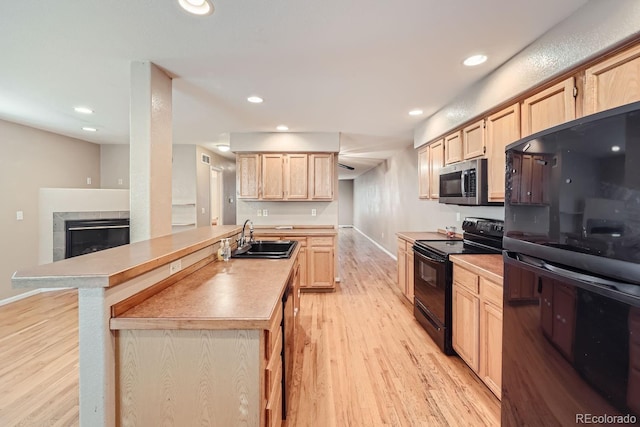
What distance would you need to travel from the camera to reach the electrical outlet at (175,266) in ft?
5.21

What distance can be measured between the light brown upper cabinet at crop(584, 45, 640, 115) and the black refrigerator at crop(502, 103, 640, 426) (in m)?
0.65

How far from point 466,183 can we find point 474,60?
1.04 meters

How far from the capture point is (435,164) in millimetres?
3518

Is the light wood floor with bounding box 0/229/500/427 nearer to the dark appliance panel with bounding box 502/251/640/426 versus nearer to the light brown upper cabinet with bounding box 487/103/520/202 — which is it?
the dark appliance panel with bounding box 502/251/640/426

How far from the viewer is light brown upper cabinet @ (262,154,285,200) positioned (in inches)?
177

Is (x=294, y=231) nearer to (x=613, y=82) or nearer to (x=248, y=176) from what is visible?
(x=248, y=176)

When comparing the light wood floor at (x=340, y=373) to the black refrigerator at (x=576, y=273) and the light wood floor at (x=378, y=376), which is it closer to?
the light wood floor at (x=378, y=376)

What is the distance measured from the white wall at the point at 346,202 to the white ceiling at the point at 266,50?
10172mm

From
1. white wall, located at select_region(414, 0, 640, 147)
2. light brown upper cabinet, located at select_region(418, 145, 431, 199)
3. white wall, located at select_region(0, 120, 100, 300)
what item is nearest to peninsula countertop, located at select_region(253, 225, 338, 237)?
light brown upper cabinet, located at select_region(418, 145, 431, 199)

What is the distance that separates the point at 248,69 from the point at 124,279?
1.89m

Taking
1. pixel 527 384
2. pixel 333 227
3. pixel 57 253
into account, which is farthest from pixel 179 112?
pixel 527 384

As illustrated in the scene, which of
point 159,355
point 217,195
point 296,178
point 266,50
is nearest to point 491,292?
point 159,355

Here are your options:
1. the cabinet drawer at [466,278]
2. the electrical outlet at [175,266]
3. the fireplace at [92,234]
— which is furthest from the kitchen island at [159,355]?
the fireplace at [92,234]

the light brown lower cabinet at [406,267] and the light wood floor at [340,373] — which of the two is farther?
the light brown lower cabinet at [406,267]
